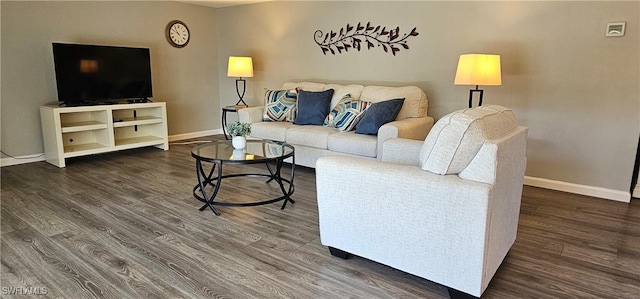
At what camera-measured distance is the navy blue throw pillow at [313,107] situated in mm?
4395

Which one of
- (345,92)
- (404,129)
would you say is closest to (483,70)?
(404,129)

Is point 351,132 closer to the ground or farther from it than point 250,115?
closer to the ground

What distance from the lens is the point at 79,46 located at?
4441 mm

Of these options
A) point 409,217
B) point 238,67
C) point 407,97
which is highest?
point 238,67

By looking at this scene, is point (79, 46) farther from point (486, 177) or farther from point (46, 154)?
point (486, 177)

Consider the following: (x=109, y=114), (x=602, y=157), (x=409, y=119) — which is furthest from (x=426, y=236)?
(x=109, y=114)

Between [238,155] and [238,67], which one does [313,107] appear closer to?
[238,155]

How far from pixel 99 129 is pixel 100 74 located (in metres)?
0.66

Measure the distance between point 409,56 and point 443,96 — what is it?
60 cm

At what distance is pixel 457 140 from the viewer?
5.70ft

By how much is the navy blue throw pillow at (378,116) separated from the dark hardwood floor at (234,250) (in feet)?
2.74

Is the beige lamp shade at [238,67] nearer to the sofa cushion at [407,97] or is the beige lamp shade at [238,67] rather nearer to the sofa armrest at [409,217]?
the sofa cushion at [407,97]

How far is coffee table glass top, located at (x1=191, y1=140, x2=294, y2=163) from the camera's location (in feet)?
9.52

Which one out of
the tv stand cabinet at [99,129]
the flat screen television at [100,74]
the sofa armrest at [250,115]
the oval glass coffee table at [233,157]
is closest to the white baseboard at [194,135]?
the tv stand cabinet at [99,129]
